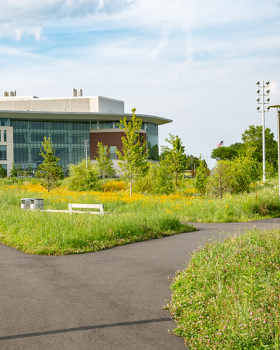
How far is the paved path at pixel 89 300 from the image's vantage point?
4.23 m

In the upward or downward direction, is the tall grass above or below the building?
below

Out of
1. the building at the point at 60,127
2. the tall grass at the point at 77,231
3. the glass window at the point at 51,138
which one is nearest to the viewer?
the tall grass at the point at 77,231

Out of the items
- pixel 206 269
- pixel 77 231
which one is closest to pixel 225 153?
pixel 77 231

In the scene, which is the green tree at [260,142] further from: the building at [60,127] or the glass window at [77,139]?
the glass window at [77,139]

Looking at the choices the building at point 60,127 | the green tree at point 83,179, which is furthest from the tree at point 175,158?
the building at point 60,127

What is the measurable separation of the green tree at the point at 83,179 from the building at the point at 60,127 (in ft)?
151

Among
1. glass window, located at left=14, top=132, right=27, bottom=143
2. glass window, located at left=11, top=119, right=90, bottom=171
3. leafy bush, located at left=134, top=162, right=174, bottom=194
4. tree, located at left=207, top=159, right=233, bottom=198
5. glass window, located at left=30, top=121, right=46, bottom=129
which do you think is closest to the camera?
tree, located at left=207, top=159, right=233, bottom=198

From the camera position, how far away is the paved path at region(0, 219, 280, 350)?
4.23 meters

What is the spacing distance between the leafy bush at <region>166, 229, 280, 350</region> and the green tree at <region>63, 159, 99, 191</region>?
2522 centimetres

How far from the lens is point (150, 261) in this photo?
7.80 metres

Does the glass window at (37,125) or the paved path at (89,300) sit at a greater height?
the glass window at (37,125)

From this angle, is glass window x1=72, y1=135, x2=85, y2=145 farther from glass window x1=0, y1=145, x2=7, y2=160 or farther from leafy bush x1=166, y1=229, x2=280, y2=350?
leafy bush x1=166, y1=229, x2=280, y2=350

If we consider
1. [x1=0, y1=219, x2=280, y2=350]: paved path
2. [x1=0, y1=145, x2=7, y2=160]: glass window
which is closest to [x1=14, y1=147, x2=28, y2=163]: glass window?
[x1=0, y1=145, x2=7, y2=160]: glass window

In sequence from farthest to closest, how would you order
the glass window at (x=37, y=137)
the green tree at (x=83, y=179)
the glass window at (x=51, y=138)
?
the glass window at (x=37, y=137), the glass window at (x=51, y=138), the green tree at (x=83, y=179)
